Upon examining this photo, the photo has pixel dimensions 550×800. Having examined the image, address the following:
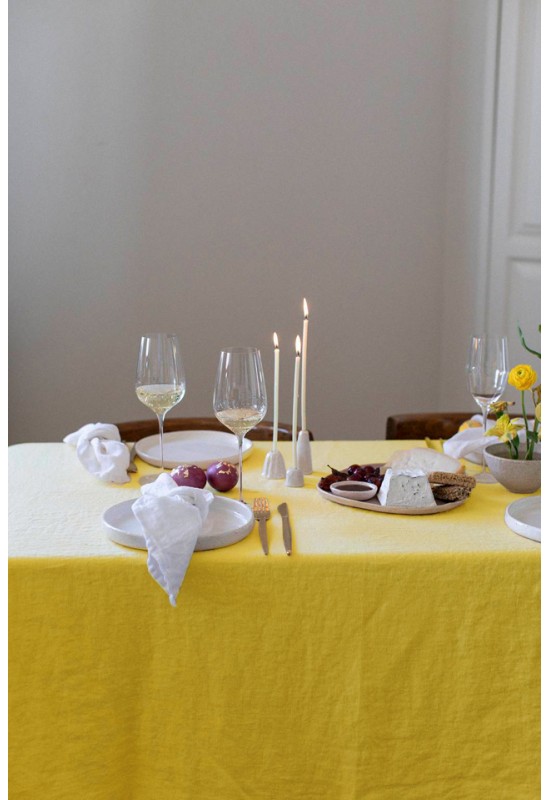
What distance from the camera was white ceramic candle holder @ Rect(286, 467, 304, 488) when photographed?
Answer: 59.9 inches

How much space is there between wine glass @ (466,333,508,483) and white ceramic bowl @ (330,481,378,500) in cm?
26

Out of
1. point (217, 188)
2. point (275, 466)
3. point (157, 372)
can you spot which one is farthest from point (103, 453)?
point (217, 188)

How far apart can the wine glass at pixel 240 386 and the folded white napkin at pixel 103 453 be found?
0.90ft

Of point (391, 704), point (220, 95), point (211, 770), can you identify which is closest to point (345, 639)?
point (391, 704)

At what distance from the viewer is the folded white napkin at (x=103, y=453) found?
1.54 meters

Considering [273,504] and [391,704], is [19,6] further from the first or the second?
[391,704]

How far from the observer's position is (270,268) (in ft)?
11.6

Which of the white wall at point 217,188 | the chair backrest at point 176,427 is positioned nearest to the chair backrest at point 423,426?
the chair backrest at point 176,427

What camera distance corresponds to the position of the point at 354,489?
143cm

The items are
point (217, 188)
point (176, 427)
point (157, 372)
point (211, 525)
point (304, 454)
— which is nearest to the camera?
point (211, 525)

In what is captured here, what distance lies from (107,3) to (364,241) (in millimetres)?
1295

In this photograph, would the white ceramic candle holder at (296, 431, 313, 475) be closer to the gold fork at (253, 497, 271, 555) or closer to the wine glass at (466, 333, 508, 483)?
the gold fork at (253, 497, 271, 555)

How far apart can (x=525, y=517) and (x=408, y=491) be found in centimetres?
18

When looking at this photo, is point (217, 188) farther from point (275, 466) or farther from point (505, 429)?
point (505, 429)
